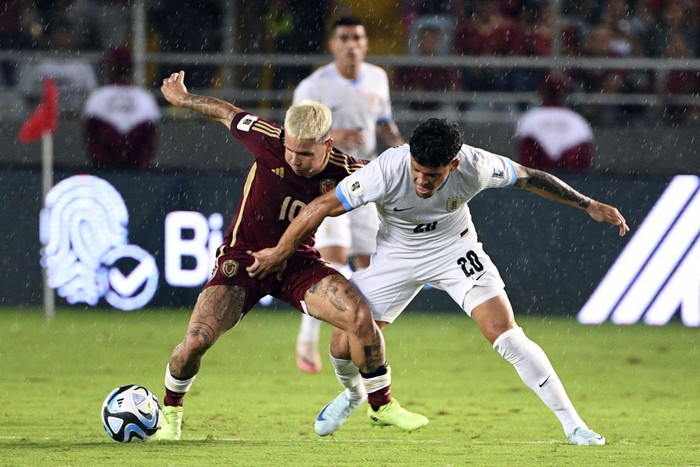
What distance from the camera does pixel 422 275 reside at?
22.6 feet

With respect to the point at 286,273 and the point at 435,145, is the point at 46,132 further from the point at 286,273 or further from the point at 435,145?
the point at 435,145

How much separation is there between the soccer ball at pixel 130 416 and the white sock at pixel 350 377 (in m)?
0.99

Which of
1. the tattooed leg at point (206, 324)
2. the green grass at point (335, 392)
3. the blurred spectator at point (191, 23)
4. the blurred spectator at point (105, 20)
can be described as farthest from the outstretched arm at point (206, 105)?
the blurred spectator at point (105, 20)

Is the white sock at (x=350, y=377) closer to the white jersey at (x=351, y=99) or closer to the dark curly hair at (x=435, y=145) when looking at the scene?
the dark curly hair at (x=435, y=145)

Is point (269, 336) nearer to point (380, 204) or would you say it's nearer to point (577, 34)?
point (380, 204)

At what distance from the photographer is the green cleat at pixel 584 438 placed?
636 cm

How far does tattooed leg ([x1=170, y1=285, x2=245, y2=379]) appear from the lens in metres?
6.57

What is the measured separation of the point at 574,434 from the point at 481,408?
1616 millimetres

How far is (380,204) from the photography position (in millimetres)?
6629

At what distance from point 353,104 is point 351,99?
4 centimetres

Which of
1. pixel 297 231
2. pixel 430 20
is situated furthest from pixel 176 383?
pixel 430 20

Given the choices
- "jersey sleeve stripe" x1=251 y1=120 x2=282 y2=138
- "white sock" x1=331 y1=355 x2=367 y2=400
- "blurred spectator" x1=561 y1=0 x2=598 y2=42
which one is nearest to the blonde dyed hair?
"jersey sleeve stripe" x1=251 y1=120 x2=282 y2=138

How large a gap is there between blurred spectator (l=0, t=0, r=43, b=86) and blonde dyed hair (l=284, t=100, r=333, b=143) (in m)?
9.59

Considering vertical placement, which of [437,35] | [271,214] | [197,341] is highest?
[271,214]
